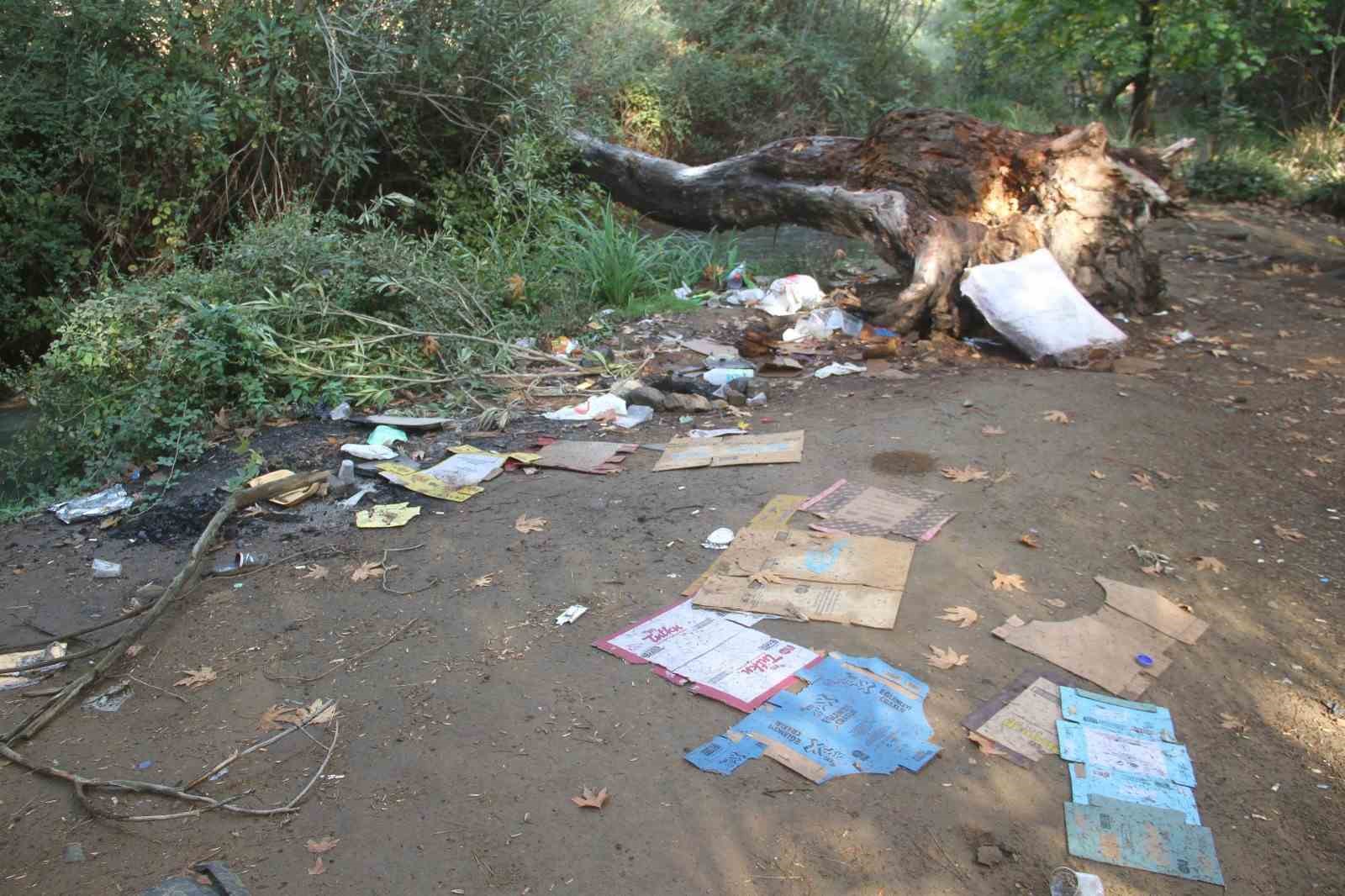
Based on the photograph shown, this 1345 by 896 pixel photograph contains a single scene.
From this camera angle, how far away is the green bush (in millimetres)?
10367

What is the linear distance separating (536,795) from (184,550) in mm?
2344

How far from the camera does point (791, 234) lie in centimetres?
1015

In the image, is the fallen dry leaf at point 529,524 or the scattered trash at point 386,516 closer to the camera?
the fallen dry leaf at point 529,524

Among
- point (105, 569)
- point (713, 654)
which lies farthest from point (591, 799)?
point (105, 569)

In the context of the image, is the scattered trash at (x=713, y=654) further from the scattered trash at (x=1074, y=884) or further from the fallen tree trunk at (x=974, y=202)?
the fallen tree trunk at (x=974, y=202)

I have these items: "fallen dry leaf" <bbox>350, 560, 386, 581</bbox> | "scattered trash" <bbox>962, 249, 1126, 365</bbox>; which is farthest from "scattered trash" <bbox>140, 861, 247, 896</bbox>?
"scattered trash" <bbox>962, 249, 1126, 365</bbox>

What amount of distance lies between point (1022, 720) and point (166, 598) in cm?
295

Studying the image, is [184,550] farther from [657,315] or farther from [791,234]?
[791,234]

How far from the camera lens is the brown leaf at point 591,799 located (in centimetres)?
247

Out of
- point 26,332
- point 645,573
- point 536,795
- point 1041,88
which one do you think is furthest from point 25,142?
point 1041,88

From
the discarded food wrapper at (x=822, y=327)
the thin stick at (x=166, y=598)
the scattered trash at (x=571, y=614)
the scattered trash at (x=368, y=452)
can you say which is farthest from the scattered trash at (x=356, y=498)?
the discarded food wrapper at (x=822, y=327)

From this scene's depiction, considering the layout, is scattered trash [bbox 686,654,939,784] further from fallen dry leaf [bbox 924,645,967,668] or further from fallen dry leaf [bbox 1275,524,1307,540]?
fallen dry leaf [bbox 1275,524,1307,540]

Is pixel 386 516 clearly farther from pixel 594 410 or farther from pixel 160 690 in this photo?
pixel 594 410

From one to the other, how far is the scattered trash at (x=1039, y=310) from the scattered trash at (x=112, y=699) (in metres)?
4.99
